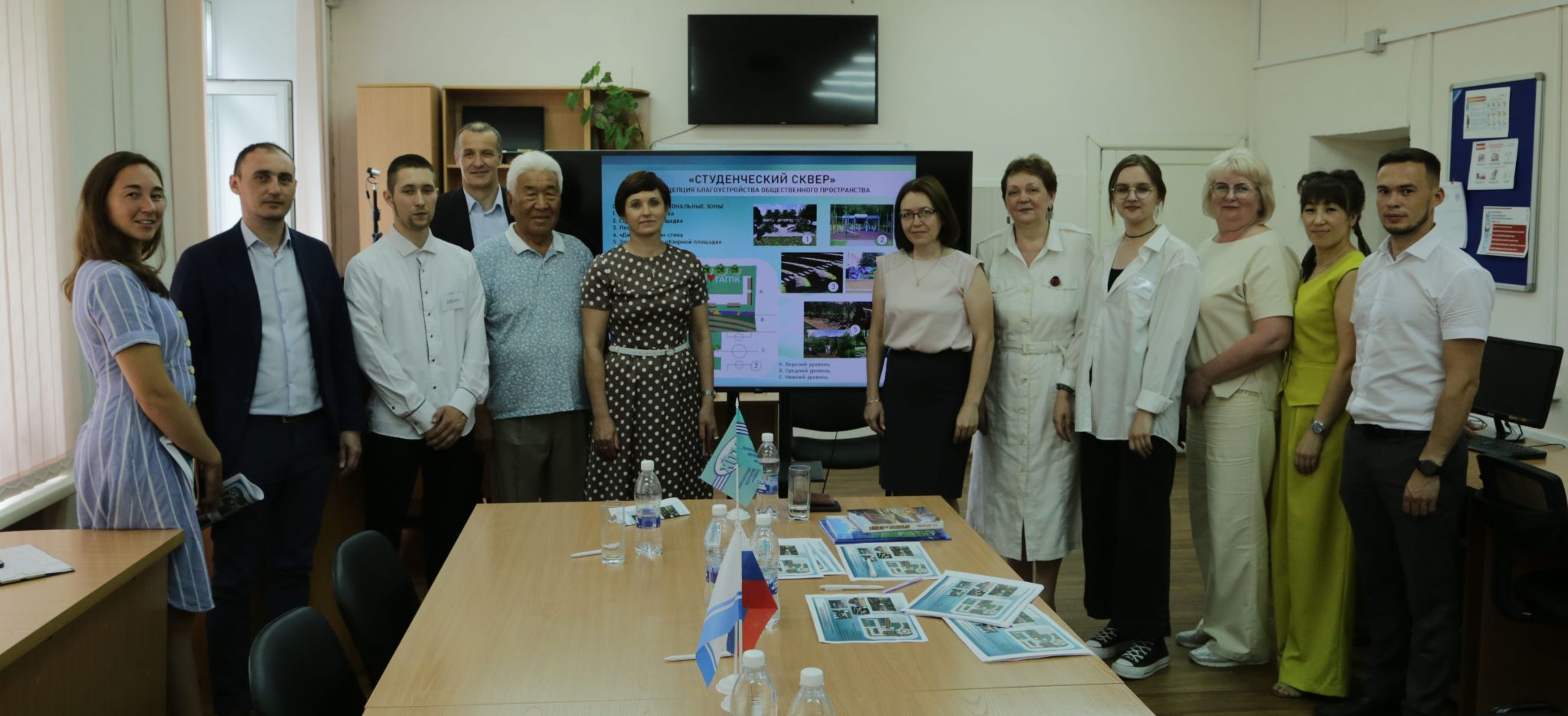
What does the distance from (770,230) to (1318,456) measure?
2215mm

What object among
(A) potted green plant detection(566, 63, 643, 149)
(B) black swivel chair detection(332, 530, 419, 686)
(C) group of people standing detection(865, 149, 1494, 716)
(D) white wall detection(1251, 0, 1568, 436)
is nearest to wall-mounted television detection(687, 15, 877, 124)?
(A) potted green plant detection(566, 63, 643, 149)

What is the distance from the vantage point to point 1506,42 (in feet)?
18.1

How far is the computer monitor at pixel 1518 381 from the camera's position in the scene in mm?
4086

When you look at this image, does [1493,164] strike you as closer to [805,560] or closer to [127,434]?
[805,560]

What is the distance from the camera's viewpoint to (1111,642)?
4.00 m

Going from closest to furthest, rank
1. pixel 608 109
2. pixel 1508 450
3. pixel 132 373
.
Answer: pixel 132 373, pixel 1508 450, pixel 608 109

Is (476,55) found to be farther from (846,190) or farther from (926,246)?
(926,246)

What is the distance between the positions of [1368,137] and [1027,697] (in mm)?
6255

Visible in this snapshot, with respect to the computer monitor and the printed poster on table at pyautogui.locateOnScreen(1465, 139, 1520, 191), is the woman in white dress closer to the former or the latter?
the computer monitor

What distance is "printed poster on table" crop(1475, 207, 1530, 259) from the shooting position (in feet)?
17.6

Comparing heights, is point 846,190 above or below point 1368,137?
below

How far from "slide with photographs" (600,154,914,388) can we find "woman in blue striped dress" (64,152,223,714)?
190 centimetres

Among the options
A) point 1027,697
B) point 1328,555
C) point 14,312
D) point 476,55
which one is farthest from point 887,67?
point 1027,697

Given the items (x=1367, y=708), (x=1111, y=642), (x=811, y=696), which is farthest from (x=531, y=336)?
(x=1367, y=708)
